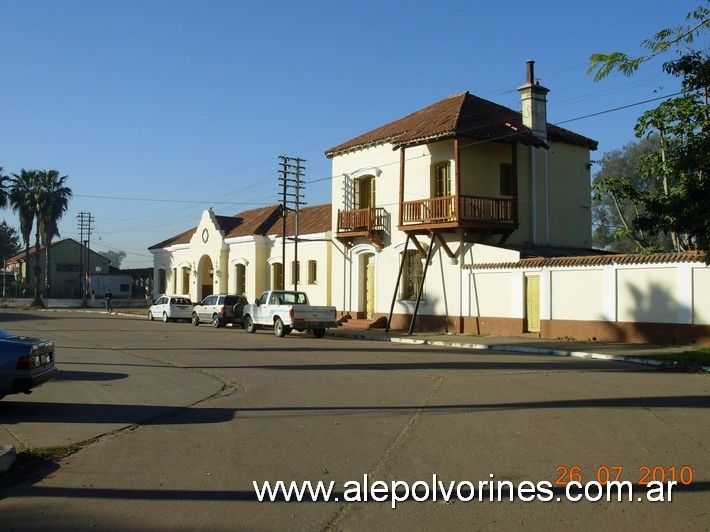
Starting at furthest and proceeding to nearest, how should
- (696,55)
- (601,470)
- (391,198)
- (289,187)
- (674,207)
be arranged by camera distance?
(289,187) < (391,198) < (674,207) < (696,55) < (601,470)

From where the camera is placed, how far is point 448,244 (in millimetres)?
27906

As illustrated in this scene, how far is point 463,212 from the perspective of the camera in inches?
1032

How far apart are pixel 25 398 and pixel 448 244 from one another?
19.0 m

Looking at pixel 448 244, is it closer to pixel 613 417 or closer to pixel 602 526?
pixel 613 417

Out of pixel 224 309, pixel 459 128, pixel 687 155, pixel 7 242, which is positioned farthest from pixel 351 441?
pixel 7 242

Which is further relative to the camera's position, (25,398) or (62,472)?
(25,398)

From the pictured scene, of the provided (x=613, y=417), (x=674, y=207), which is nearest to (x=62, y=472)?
(x=613, y=417)

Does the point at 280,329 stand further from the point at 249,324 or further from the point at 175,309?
the point at 175,309

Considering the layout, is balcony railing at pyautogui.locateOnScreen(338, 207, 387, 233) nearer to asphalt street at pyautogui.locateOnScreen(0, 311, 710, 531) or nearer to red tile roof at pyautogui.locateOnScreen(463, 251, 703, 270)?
red tile roof at pyautogui.locateOnScreen(463, 251, 703, 270)

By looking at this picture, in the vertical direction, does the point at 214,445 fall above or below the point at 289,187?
below

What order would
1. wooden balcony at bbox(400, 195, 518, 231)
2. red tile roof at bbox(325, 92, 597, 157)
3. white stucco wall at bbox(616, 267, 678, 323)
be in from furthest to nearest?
1. red tile roof at bbox(325, 92, 597, 157)
2. wooden balcony at bbox(400, 195, 518, 231)
3. white stucco wall at bbox(616, 267, 678, 323)

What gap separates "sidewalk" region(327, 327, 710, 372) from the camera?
18516 mm

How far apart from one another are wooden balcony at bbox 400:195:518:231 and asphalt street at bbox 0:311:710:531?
10686mm

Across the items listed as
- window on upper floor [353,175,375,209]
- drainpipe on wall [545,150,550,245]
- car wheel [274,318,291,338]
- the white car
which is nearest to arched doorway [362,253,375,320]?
window on upper floor [353,175,375,209]
